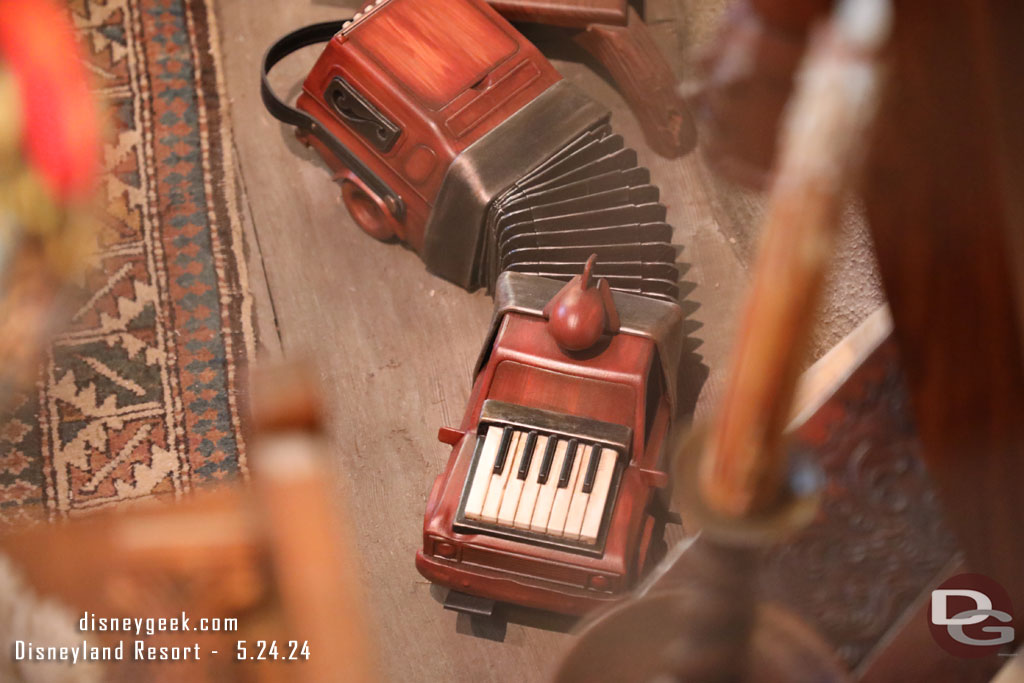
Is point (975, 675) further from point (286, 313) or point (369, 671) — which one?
point (286, 313)

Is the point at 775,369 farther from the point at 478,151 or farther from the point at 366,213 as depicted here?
the point at 366,213

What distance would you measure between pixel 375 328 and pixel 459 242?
0.42m

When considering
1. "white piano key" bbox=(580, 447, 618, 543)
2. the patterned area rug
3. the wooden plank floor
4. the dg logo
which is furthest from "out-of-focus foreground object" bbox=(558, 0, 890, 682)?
the patterned area rug

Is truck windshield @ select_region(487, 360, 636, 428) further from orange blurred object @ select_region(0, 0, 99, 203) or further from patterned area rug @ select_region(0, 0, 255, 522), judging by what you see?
orange blurred object @ select_region(0, 0, 99, 203)

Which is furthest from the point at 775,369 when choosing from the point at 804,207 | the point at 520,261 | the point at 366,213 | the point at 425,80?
the point at 366,213

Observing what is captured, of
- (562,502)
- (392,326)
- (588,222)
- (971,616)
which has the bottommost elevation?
(562,502)

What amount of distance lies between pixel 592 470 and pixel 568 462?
0.07m

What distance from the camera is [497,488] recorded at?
8.27 ft

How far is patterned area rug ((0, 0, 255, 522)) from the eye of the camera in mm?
2982

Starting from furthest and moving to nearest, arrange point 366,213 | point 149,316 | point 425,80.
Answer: point 366,213, point 149,316, point 425,80

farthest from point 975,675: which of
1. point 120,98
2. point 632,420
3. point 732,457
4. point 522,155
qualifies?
point 120,98

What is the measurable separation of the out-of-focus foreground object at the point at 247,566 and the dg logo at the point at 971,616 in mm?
836

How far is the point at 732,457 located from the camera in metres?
0.41

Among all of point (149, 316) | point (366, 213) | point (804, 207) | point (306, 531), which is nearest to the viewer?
point (804, 207)
